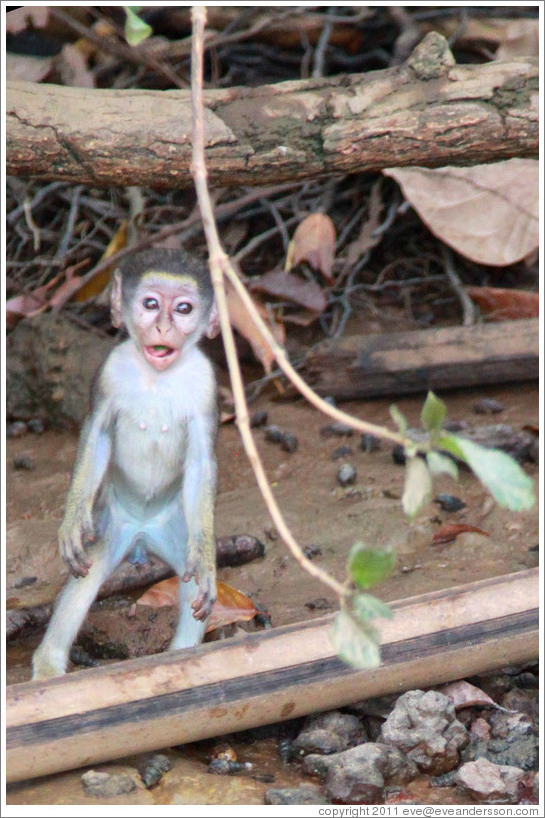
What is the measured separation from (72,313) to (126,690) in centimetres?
390

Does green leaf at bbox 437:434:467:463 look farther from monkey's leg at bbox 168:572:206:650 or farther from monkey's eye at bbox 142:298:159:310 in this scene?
monkey's eye at bbox 142:298:159:310

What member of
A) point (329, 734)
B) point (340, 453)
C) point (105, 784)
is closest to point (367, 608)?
point (105, 784)

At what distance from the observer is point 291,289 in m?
6.21

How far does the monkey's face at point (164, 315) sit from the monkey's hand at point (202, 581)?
74cm

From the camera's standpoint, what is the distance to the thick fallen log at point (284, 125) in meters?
3.95

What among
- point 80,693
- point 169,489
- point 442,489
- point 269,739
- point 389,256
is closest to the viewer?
point 80,693

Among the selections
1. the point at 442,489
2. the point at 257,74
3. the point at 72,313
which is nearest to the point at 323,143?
the point at 442,489

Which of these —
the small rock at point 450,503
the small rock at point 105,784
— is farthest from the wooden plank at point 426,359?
the small rock at point 105,784

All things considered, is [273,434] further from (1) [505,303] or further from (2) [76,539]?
(2) [76,539]

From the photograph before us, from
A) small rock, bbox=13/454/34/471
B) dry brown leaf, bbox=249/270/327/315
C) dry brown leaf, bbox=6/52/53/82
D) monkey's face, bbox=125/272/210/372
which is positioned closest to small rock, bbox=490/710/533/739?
monkey's face, bbox=125/272/210/372

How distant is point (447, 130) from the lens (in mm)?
4062

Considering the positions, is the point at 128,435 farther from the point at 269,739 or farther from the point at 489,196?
the point at 489,196

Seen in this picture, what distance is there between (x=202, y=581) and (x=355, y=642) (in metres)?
1.65

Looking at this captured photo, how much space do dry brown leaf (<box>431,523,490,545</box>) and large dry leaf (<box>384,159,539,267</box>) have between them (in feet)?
7.02
